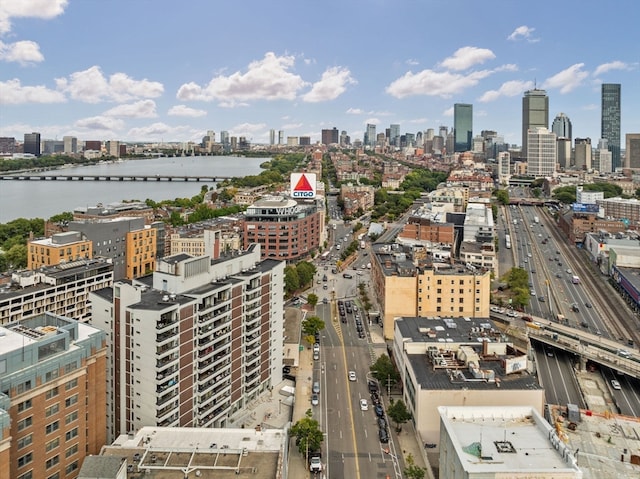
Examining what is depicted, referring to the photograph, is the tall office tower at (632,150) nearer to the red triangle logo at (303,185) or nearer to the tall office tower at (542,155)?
the tall office tower at (542,155)

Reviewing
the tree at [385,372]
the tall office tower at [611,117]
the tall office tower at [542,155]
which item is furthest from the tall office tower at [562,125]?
the tree at [385,372]

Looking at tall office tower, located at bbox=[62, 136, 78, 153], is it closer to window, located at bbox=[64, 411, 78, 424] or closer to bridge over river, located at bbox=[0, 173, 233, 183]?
bridge over river, located at bbox=[0, 173, 233, 183]

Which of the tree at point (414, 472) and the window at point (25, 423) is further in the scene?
the tree at point (414, 472)

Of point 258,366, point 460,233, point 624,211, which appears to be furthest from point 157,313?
point 624,211

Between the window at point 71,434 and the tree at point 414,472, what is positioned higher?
the window at point 71,434

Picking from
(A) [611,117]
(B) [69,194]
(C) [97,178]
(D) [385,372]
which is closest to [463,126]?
(A) [611,117]

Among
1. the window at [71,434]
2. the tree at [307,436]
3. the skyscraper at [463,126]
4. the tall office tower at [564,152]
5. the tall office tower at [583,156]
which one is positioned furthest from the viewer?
the skyscraper at [463,126]

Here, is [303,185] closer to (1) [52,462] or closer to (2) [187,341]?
(2) [187,341]
